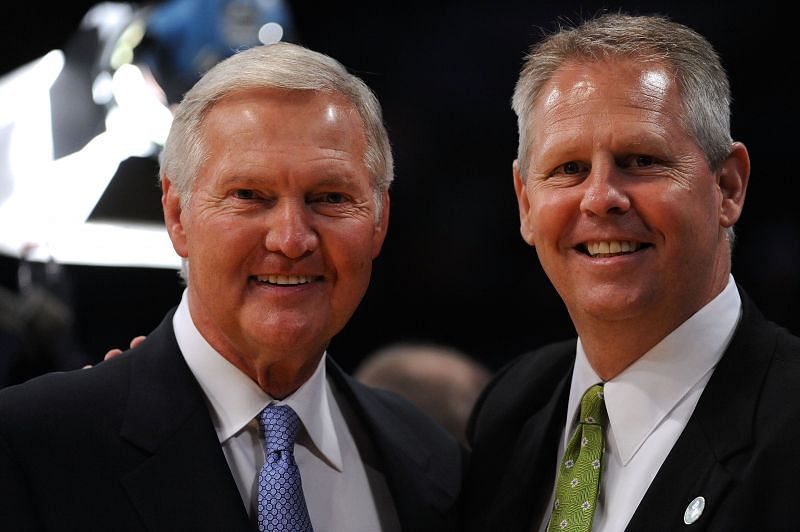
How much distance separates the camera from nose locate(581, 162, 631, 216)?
2.46m

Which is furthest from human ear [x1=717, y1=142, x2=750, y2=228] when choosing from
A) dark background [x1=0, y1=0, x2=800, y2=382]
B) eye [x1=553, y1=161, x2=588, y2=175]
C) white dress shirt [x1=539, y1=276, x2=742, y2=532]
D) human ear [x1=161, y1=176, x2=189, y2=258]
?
dark background [x1=0, y1=0, x2=800, y2=382]

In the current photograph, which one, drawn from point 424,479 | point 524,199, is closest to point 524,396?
point 424,479

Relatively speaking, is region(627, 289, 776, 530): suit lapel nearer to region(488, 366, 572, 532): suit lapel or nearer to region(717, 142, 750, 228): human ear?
region(717, 142, 750, 228): human ear

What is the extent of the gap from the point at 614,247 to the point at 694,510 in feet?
1.77

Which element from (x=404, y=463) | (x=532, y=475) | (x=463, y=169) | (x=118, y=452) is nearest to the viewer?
(x=118, y=452)

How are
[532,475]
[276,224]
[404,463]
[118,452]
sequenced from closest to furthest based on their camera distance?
[118,452]
[276,224]
[532,475]
[404,463]

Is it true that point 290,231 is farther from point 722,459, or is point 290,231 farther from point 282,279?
point 722,459

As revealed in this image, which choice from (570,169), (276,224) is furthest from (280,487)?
(570,169)

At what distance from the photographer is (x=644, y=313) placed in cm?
250

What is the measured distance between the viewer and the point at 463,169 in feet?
22.1

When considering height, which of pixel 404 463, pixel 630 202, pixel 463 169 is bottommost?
pixel 463 169

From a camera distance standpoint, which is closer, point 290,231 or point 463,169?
point 290,231

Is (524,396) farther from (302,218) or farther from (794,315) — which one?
(794,315)

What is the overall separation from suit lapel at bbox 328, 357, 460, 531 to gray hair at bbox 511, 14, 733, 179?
84 cm
